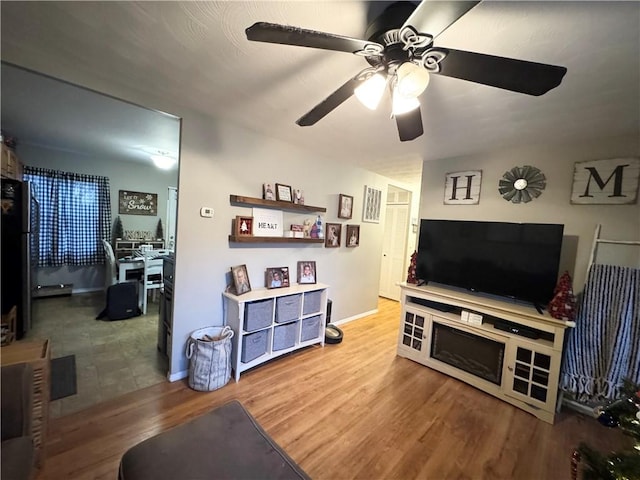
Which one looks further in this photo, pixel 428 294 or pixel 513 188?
pixel 428 294

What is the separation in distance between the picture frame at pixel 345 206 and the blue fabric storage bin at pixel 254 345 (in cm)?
176

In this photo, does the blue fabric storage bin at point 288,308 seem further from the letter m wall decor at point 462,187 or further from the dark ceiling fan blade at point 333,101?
the letter m wall decor at point 462,187

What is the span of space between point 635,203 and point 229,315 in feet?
11.1

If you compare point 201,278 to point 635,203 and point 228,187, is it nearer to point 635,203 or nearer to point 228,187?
point 228,187

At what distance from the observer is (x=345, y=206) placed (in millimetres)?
3502

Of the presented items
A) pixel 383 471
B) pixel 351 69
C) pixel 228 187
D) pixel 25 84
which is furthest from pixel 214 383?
pixel 25 84

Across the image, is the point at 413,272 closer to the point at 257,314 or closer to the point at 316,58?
the point at 257,314

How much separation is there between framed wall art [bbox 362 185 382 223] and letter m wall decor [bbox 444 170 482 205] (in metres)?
1.13

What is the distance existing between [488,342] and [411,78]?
235 centimetres

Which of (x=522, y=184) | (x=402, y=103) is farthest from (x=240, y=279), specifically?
(x=522, y=184)

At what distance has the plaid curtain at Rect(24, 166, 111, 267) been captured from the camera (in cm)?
388

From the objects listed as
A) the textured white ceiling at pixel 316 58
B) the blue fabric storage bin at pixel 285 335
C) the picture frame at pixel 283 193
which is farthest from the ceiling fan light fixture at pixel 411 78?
the blue fabric storage bin at pixel 285 335

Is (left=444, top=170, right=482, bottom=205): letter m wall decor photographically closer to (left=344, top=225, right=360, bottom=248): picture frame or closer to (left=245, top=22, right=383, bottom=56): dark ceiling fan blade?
(left=344, top=225, right=360, bottom=248): picture frame

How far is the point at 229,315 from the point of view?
2.43 m
